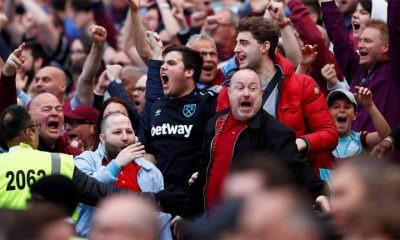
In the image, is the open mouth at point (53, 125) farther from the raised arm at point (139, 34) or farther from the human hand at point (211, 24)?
the human hand at point (211, 24)

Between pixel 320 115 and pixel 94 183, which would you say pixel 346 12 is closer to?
pixel 320 115

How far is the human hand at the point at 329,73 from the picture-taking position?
11.6 m

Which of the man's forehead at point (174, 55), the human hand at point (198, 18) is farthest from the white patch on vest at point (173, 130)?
the human hand at point (198, 18)

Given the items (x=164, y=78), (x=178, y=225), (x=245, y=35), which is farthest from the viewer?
(x=164, y=78)

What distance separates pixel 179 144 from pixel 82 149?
5.24 ft

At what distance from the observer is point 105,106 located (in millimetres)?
11383

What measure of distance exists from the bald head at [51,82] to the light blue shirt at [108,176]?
9.88 ft

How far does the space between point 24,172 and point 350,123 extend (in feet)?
9.88

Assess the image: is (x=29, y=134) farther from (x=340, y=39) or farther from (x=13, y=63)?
(x=340, y=39)

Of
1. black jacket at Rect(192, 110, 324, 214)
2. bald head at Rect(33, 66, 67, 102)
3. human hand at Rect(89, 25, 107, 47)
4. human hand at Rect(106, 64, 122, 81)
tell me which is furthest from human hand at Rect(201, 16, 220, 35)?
black jacket at Rect(192, 110, 324, 214)

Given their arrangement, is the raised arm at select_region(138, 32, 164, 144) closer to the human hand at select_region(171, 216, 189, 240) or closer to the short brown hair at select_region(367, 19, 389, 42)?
the human hand at select_region(171, 216, 189, 240)

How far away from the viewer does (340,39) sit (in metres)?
11.9

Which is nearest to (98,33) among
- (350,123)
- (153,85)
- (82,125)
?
(82,125)

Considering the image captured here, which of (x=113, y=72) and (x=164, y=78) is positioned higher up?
(x=164, y=78)
